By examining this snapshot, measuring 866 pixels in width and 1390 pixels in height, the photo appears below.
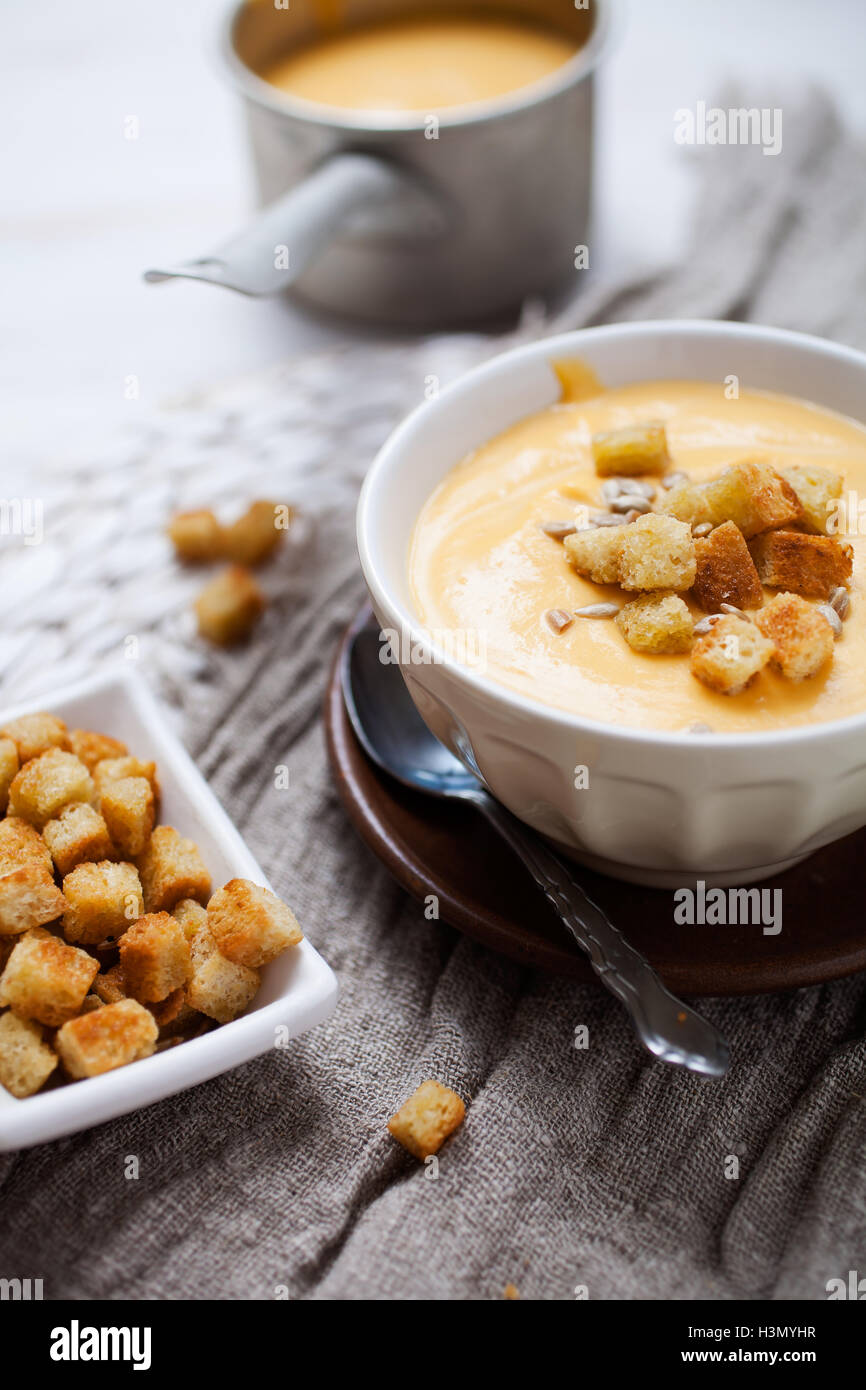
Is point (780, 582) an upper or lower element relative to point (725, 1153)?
upper

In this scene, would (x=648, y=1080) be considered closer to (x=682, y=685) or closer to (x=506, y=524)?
(x=682, y=685)

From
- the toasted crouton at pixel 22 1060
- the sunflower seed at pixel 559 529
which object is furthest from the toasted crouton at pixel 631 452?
the toasted crouton at pixel 22 1060

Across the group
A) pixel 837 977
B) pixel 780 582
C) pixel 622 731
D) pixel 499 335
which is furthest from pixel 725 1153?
pixel 499 335

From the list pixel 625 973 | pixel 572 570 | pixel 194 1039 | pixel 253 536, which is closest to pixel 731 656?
pixel 572 570

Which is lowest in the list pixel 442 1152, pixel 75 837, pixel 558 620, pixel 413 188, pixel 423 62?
pixel 442 1152

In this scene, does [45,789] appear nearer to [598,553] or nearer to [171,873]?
[171,873]

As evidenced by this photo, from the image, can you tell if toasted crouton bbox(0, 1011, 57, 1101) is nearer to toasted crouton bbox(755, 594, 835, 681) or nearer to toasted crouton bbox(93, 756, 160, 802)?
toasted crouton bbox(93, 756, 160, 802)
